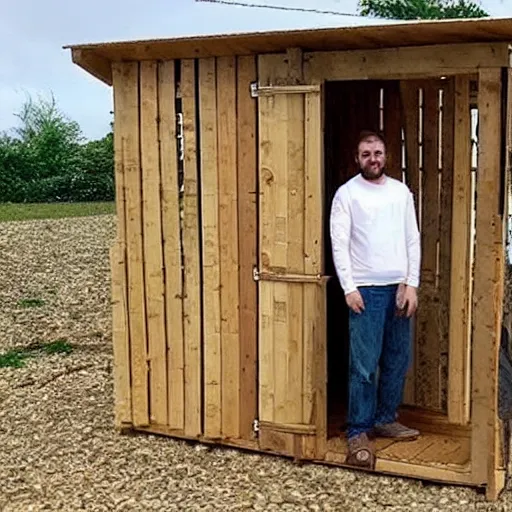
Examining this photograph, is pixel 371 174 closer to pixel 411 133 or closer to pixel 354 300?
pixel 354 300

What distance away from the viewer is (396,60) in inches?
194

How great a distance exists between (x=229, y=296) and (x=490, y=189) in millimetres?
1588

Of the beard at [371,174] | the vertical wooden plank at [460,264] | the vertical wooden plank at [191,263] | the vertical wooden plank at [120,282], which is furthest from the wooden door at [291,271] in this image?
the vertical wooden plank at [460,264]

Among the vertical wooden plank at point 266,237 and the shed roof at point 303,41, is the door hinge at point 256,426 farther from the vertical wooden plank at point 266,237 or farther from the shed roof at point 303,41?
the shed roof at point 303,41

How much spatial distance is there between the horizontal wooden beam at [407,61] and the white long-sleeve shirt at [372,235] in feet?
1.94

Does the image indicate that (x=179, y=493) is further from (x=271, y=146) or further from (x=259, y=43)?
(x=259, y=43)

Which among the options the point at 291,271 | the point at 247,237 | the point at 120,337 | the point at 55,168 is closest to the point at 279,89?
the point at 247,237

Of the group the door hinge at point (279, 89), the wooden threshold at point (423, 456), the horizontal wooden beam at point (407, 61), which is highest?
the horizontal wooden beam at point (407, 61)

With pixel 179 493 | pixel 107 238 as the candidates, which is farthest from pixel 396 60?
pixel 107 238

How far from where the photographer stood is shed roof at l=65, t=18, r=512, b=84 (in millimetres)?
4586

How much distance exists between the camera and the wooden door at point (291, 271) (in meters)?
5.17

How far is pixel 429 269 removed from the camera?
611 cm

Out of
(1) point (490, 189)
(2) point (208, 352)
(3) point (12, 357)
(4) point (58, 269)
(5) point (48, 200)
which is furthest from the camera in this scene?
(5) point (48, 200)

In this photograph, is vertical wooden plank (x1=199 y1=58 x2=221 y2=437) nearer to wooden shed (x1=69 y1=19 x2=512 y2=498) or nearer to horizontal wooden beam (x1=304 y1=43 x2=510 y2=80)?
wooden shed (x1=69 y1=19 x2=512 y2=498)
